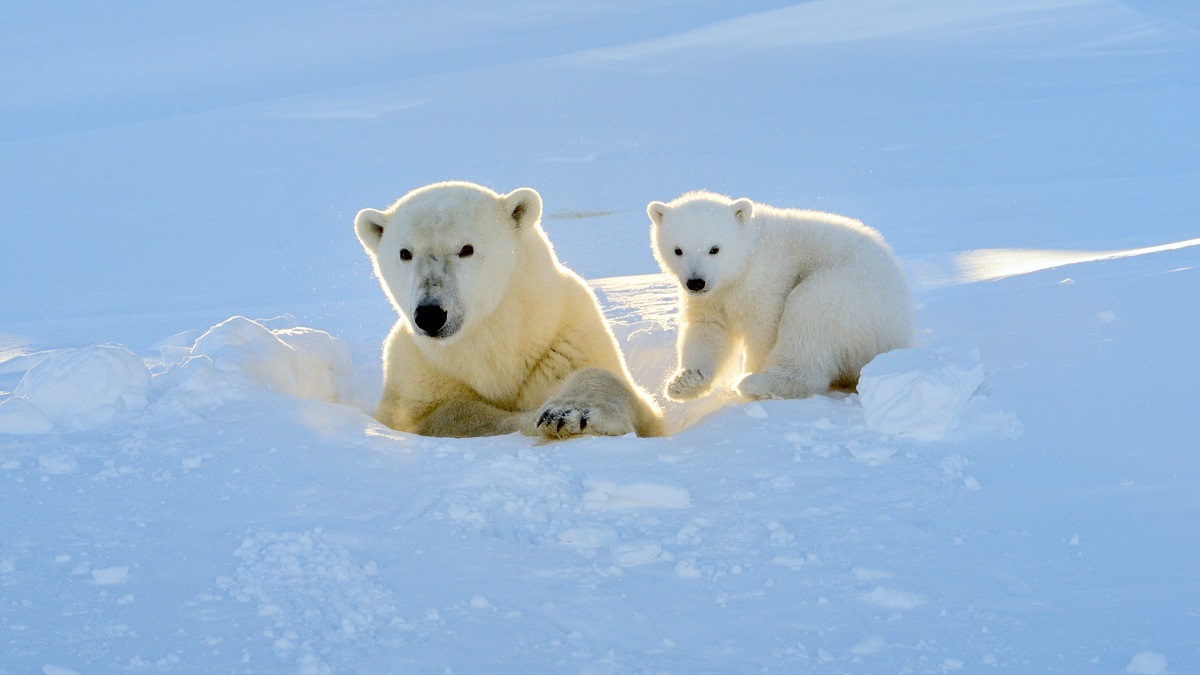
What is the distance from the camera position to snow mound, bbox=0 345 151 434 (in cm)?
324

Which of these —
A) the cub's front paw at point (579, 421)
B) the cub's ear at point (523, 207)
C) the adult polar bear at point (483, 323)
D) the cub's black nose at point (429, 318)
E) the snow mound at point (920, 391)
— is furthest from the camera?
the cub's ear at point (523, 207)

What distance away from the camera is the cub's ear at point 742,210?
4.55m

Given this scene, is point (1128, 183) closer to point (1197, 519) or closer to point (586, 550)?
point (1197, 519)

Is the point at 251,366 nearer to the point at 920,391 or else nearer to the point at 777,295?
the point at 777,295

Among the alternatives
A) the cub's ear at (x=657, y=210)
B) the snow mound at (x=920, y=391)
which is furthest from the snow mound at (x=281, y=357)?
the snow mound at (x=920, y=391)

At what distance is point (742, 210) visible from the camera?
4555 millimetres

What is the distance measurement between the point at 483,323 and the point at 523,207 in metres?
0.49

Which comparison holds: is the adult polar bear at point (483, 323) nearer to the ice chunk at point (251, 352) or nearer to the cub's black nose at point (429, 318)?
the cub's black nose at point (429, 318)

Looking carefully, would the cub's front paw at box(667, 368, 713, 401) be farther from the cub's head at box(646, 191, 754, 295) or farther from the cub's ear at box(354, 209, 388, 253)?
the cub's ear at box(354, 209, 388, 253)

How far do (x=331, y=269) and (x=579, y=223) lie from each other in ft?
8.92

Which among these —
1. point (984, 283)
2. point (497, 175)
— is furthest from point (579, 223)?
point (984, 283)

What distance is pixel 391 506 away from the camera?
2.72 meters

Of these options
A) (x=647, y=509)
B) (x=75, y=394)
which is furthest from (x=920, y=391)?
(x=75, y=394)

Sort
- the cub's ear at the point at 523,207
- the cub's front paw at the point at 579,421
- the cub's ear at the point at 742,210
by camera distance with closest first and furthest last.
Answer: the cub's front paw at the point at 579,421
the cub's ear at the point at 523,207
the cub's ear at the point at 742,210
